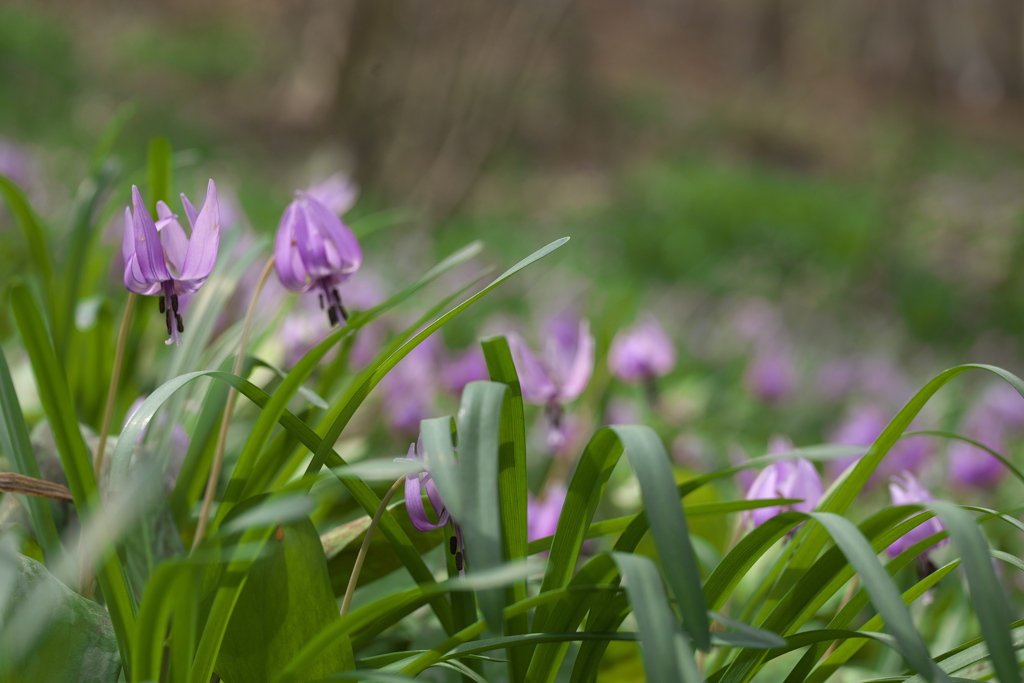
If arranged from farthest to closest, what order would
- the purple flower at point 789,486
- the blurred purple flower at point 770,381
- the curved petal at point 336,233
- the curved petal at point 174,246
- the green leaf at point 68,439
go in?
the blurred purple flower at point 770,381, the purple flower at point 789,486, the curved petal at point 336,233, the curved petal at point 174,246, the green leaf at point 68,439

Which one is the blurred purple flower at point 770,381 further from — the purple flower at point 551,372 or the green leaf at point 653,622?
the green leaf at point 653,622

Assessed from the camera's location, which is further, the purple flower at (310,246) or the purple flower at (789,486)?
the purple flower at (789,486)

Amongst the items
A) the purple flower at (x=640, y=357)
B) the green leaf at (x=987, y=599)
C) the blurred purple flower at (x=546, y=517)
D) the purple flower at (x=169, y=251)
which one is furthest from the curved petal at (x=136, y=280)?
the purple flower at (x=640, y=357)

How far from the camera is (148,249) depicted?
832 millimetres

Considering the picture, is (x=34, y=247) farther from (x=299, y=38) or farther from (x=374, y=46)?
(x=299, y=38)

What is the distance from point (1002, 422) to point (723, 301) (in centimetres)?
274

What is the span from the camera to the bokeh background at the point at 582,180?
3.69m

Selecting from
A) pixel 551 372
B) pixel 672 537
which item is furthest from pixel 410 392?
pixel 672 537

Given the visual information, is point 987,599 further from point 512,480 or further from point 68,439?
point 68,439

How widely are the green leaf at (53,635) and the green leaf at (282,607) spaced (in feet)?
0.38

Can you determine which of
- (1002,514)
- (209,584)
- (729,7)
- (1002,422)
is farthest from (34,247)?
(729,7)

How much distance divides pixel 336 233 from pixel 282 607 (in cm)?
44

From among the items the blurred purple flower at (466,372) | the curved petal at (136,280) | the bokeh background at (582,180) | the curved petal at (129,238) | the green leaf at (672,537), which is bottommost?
the green leaf at (672,537)

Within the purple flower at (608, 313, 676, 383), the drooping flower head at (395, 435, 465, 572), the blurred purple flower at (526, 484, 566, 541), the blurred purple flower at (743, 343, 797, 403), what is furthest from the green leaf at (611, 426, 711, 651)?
the blurred purple flower at (743, 343, 797, 403)
